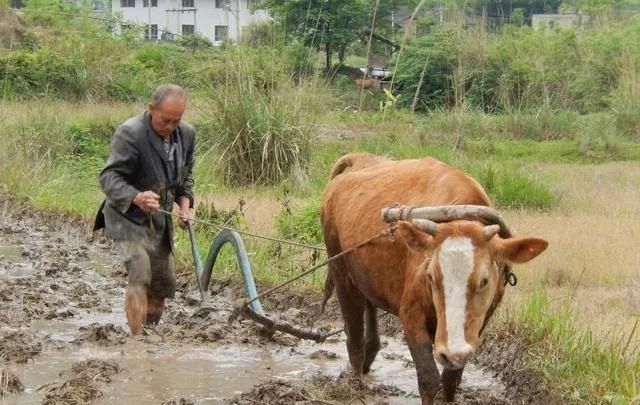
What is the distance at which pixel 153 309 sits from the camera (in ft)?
26.6

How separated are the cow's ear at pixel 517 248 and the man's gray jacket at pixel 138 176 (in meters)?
3.01

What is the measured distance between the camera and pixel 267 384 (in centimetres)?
664

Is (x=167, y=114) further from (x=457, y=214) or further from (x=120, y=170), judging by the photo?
(x=457, y=214)

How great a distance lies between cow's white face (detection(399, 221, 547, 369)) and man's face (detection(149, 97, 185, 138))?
263 cm

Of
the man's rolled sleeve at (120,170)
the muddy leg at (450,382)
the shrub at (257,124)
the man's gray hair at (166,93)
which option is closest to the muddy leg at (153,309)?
the man's rolled sleeve at (120,170)

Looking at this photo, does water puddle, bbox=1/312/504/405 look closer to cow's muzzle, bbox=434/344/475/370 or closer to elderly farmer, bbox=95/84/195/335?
elderly farmer, bbox=95/84/195/335

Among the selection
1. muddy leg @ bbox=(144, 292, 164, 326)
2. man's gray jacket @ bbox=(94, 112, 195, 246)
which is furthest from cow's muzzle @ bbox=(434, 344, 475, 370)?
muddy leg @ bbox=(144, 292, 164, 326)

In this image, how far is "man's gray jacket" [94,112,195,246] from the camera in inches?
288

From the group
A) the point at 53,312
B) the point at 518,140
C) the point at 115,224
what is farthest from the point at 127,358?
the point at 518,140

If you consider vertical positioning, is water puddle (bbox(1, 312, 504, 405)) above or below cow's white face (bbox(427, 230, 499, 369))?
below

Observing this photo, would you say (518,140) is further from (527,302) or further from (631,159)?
(527,302)

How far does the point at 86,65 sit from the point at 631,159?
12025 mm

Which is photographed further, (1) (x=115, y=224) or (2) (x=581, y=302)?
(2) (x=581, y=302)

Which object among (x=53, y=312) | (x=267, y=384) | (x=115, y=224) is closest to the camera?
(x=267, y=384)
